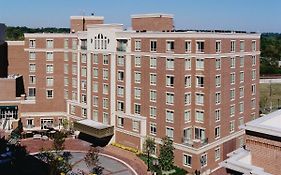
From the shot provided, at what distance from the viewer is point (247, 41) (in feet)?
203

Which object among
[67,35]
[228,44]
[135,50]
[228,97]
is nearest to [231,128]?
[228,97]

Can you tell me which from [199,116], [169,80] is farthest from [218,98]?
[169,80]

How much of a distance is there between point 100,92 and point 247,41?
25471 millimetres

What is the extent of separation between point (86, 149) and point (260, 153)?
4317 cm

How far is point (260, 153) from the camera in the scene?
23.4 meters

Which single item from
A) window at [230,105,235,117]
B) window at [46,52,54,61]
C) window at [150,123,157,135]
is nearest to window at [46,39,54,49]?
window at [46,52,54,61]

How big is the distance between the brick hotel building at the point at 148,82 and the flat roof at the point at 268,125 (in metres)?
27.7

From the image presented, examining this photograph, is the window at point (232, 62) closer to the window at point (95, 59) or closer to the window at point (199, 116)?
the window at point (199, 116)

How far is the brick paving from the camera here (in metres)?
55.5

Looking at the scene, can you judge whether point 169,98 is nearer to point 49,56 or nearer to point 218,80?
point 218,80

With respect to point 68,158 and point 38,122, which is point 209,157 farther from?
point 38,122

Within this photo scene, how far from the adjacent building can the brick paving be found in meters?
30.1

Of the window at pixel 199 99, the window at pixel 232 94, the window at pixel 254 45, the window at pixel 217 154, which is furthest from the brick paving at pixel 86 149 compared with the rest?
the window at pixel 254 45

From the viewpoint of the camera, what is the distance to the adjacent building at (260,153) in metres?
22.6
